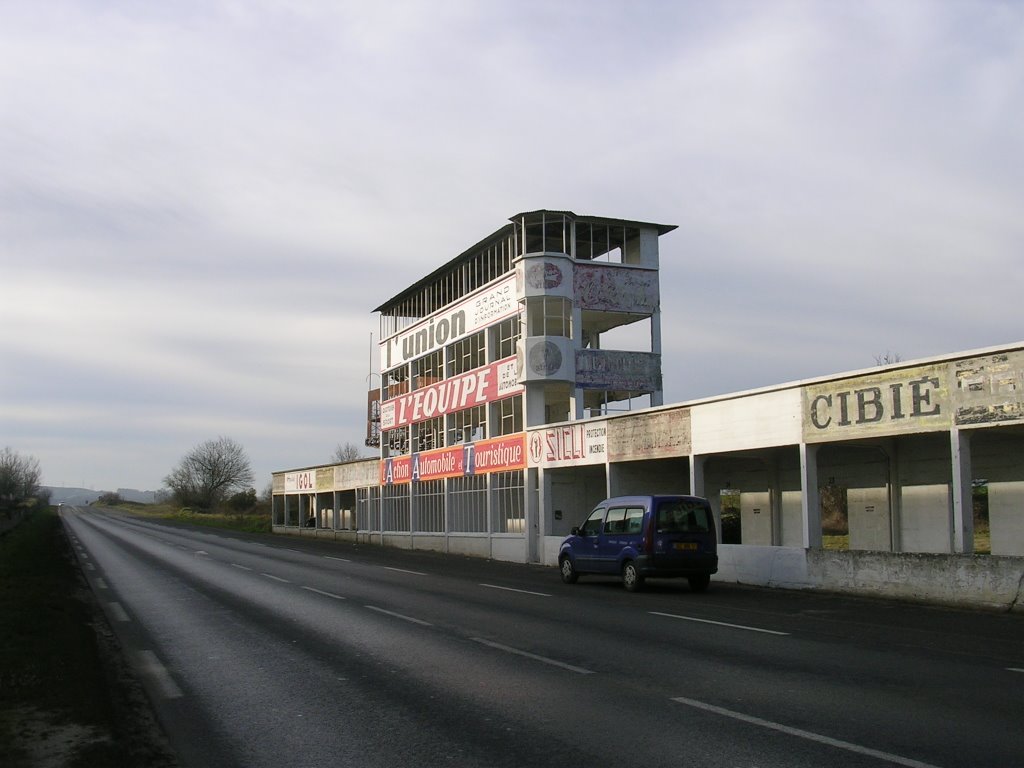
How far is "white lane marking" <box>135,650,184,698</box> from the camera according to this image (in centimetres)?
988

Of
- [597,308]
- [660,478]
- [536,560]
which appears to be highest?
[597,308]

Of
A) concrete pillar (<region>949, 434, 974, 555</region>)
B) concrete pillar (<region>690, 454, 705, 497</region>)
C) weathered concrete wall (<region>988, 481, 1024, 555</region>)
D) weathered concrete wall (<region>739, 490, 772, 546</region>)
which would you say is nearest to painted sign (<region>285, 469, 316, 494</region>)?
weathered concrete wall (<region>739, 490, 772, 546</region>)

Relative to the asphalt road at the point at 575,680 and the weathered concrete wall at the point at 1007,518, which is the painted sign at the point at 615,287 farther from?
the asphalt road at the point at 575,680

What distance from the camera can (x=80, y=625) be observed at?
1474cm

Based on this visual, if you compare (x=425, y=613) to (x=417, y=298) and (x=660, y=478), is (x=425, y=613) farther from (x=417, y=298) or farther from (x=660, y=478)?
(x=417, y=298)

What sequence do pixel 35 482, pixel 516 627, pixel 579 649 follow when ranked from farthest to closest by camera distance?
pixel 35 482 < pixel 516 627 < pixel 579 649

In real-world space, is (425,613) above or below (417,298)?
below

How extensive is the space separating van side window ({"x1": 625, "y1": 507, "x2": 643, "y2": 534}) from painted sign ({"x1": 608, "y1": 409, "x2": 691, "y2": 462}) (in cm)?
470

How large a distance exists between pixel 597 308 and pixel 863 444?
1431 cm

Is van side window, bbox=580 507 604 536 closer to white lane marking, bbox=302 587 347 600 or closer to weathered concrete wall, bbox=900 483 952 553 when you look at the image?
white lane marking, bbox=302 587 347 600

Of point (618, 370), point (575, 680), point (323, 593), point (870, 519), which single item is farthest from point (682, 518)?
point (618, 370)

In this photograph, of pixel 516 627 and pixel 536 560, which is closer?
pixel 516 627

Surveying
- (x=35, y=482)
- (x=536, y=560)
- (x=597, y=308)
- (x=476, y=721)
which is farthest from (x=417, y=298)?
(x=35, y=482)

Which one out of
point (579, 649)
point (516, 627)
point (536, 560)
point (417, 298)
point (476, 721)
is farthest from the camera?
point (417, 298)
